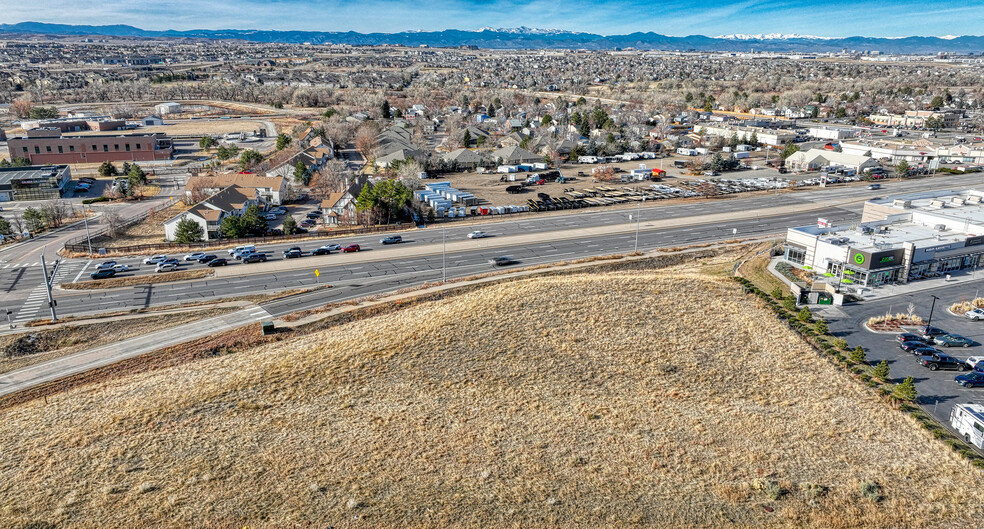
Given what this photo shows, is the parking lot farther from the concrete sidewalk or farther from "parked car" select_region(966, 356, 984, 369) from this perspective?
the concrete sidewalk

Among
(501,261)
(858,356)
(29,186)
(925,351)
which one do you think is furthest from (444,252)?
(29,186)

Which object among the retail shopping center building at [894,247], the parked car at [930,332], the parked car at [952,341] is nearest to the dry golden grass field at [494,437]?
the parked car at [930,332]

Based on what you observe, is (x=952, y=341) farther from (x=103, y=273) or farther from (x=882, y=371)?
(x=103, y=273)

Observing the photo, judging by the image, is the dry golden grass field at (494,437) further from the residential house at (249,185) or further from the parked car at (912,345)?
the residential house at (249,185)

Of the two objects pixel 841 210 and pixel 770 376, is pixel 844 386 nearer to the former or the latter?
pixel 770 376

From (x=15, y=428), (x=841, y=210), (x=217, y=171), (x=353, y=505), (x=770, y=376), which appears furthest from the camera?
(x=217, y=171)

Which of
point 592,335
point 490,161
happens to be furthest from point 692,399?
point 490,161

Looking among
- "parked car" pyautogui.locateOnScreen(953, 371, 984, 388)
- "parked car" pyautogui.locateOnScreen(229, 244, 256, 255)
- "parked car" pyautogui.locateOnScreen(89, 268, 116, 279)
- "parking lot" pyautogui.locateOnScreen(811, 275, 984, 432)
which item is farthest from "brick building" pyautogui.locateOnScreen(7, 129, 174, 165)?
"parked car" pyautogui.locateOnScreen(953, 371, 984, 388)
